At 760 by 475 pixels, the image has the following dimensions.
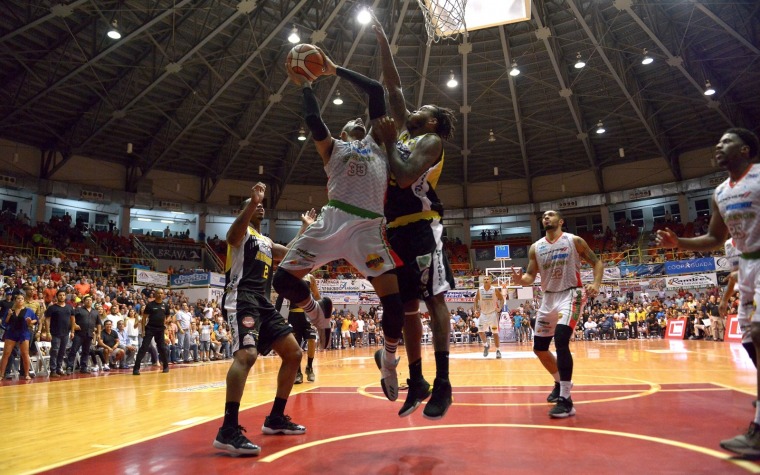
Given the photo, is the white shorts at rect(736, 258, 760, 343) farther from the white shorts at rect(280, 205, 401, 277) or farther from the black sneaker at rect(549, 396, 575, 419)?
the white shorts at rect(280, 205, 401, 277)

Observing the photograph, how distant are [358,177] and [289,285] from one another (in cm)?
98

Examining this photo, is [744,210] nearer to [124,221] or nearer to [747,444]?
[747,444]

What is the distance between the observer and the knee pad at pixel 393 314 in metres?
3.79

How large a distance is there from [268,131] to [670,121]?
2482 centimetres

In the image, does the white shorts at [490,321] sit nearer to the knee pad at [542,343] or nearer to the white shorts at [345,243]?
the knee pad at [542,343]

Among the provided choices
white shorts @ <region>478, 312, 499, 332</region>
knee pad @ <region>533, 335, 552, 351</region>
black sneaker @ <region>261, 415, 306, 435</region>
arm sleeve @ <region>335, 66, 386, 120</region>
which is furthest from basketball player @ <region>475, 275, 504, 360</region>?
arm sleeve @ <region>335, 66, 386, 120</region>

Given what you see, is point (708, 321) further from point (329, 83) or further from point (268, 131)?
point (268, 131)

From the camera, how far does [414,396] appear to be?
377 cm

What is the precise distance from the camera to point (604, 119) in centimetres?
2984

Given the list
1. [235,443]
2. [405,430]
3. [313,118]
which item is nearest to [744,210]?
[405,430]

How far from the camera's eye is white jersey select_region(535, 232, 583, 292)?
5.83 m

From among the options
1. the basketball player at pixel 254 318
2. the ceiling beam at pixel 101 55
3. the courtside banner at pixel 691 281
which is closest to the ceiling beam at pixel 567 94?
the courtside banner at pixel 691 281

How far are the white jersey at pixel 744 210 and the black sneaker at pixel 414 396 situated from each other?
258 cm

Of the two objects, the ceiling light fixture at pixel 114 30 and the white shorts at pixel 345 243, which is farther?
the ceiling light fixture at pixel 114 30
